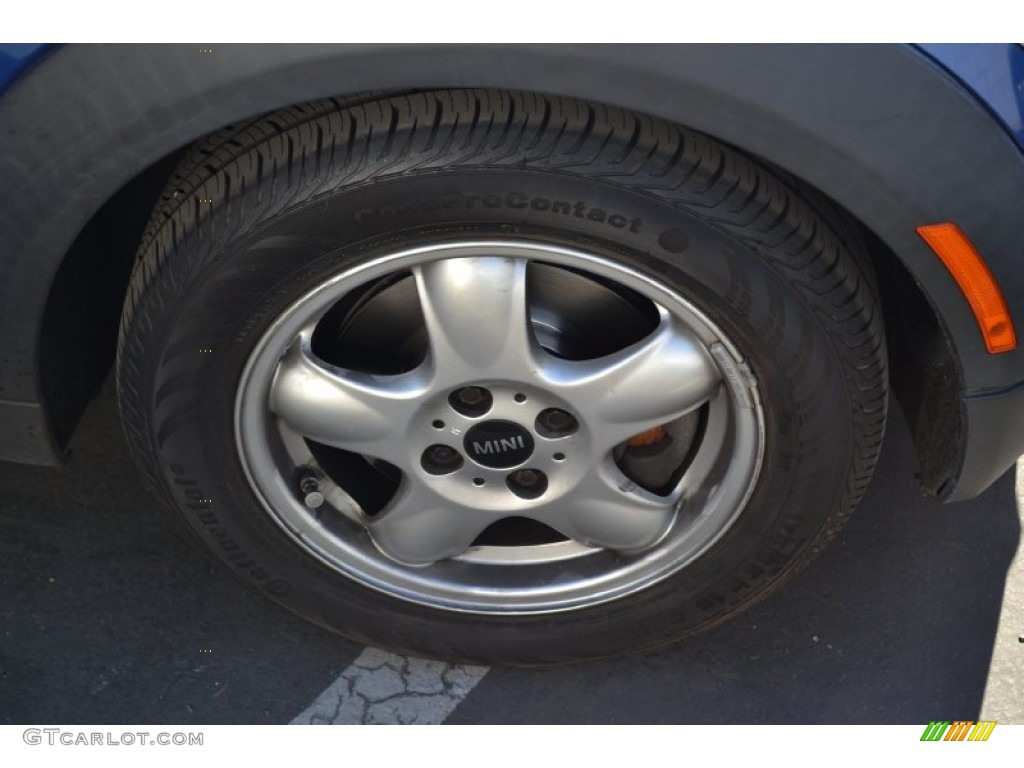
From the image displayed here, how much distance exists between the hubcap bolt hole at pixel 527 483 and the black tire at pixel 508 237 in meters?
0.34

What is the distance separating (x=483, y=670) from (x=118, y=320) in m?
0.99

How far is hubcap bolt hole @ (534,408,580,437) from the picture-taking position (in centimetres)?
200

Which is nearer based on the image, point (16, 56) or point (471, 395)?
Result: point (16, 56)

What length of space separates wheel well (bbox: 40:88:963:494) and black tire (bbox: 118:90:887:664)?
12 centimetres

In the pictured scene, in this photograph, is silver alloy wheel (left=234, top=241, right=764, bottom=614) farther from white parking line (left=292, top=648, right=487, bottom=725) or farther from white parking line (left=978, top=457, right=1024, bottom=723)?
white parking line (left=978, top=457, right=1024, bottom=723)

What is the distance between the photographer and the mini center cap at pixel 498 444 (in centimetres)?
200

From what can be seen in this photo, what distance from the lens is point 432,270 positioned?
6.08ft

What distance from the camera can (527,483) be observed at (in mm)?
2092

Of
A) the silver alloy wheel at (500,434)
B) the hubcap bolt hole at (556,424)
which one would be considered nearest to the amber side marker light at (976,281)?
the silver alloy wheel at (500,434)

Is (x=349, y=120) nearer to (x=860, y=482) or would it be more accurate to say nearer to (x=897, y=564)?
(x=860, y=482)

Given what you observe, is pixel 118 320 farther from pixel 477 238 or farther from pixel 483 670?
pixel 483 670

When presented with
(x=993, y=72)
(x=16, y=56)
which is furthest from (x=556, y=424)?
(x=16, y=56)

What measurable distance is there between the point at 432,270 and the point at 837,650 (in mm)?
1195

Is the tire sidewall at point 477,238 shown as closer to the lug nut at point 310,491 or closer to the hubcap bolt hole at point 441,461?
the lug nut at point 310,491
